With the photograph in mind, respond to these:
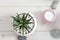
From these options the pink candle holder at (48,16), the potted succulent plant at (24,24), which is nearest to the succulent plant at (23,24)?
the potted succulent plant at (24,24)

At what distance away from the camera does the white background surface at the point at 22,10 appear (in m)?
1.12

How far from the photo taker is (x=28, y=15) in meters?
1.07

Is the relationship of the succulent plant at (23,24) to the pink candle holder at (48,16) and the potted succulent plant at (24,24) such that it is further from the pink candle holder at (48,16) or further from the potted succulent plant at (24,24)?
the pink candle holder at (48,16)

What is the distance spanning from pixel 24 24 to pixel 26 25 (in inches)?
0.6

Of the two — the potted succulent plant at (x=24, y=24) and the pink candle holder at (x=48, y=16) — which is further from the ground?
the pink candle holder at (x=48, y=16)

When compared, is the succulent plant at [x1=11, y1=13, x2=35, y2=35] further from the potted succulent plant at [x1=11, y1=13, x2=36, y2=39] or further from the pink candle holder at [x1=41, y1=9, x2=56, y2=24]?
the pink candle holder at [x1=41, y1=9, x2=56, y2=24]

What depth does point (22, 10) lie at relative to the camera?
115 centimetres

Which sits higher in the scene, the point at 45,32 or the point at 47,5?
the point at 47,5

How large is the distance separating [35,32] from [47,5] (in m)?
0.21

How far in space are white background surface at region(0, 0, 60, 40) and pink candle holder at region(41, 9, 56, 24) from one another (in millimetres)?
40

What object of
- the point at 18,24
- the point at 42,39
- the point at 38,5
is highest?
the point at 38,5

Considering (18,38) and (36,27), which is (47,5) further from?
(18,38)

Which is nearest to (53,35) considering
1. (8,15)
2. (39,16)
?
(39,16)

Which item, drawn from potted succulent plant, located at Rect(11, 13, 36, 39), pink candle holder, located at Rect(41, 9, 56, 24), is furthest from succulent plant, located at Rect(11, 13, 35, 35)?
pink candle holder, located at Rect(41, 9, 56, 24)
